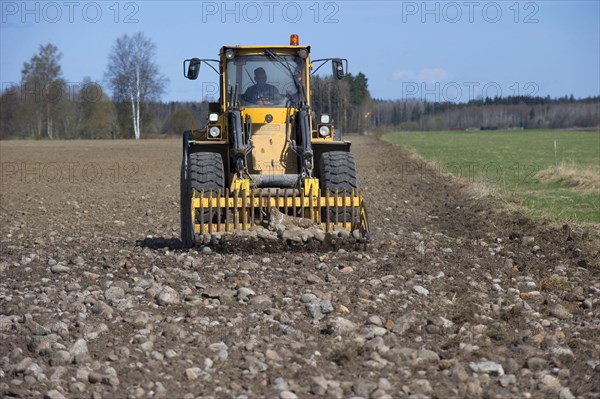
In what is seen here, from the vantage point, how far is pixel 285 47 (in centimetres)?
1235

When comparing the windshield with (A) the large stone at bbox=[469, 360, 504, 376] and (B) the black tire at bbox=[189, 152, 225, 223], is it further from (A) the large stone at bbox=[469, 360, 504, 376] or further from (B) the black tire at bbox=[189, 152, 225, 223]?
(A) the large stone at bbox=[469, 360, 504, 376]

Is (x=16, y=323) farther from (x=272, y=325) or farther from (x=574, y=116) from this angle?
(x=574, y=116)

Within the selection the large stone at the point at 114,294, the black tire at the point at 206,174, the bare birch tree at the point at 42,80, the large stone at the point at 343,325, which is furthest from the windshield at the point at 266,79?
the bare birch tree at the point at 42,80

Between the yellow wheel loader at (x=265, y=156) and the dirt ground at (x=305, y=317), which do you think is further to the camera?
the yellow wheel loader at (x=265, y=156)

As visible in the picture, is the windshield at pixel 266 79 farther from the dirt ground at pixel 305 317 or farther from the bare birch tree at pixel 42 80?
the bare birch tree at pixel 42 80

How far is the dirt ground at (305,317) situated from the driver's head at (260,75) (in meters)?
2.47

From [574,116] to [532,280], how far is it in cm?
14102

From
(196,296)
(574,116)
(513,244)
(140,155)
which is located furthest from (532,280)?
(574,116)

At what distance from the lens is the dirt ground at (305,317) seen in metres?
6.18

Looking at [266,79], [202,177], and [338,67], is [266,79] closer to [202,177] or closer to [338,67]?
[338,67]

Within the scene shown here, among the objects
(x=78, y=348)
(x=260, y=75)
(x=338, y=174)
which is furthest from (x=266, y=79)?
(x=78, y=348)

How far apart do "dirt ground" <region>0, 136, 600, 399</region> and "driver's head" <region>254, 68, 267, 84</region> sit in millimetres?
2471

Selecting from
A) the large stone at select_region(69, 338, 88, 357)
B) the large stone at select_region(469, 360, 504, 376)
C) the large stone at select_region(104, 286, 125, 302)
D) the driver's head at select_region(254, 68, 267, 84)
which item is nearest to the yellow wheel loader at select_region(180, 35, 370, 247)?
the driver's head at select_region(254, 68, 267, 84)

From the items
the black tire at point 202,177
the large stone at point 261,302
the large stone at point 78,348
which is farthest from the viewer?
the black tire at point 202,177
